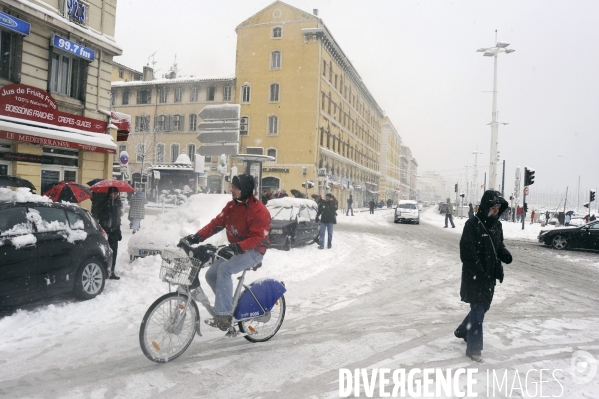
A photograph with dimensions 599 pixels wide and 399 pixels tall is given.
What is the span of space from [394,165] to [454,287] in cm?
10184

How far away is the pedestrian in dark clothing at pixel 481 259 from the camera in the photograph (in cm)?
446

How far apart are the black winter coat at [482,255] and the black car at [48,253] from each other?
5392mm

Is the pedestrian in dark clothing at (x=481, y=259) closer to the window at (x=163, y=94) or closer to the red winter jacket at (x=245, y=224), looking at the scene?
the red winter jacket at (x=245, y=224)

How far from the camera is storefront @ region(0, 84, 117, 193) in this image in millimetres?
11727

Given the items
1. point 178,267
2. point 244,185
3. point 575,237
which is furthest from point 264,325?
point 575,237

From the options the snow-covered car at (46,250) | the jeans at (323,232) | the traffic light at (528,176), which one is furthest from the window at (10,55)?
the traffic light at (528,176)

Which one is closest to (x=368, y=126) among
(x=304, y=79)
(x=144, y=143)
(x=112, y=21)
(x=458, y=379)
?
(x=304, y=79)

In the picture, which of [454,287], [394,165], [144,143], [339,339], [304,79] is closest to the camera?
[339,339]

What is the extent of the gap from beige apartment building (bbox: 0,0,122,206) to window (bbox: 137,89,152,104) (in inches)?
1387

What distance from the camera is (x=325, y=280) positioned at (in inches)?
346

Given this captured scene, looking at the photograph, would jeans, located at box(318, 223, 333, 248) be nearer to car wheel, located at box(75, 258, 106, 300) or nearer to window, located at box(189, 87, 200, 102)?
car wheel, located at box(75, 258, 106, 300)

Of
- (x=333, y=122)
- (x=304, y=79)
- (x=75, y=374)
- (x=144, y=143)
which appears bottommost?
(x=75, y=374)

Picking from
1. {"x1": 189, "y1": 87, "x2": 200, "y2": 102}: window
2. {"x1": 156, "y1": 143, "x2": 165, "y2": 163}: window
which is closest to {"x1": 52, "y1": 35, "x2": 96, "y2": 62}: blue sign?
{"x1": 189, "y1": 87, "x2": 200, "y2": 102}: window

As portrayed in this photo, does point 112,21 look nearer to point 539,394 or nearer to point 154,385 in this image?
point 154,385
